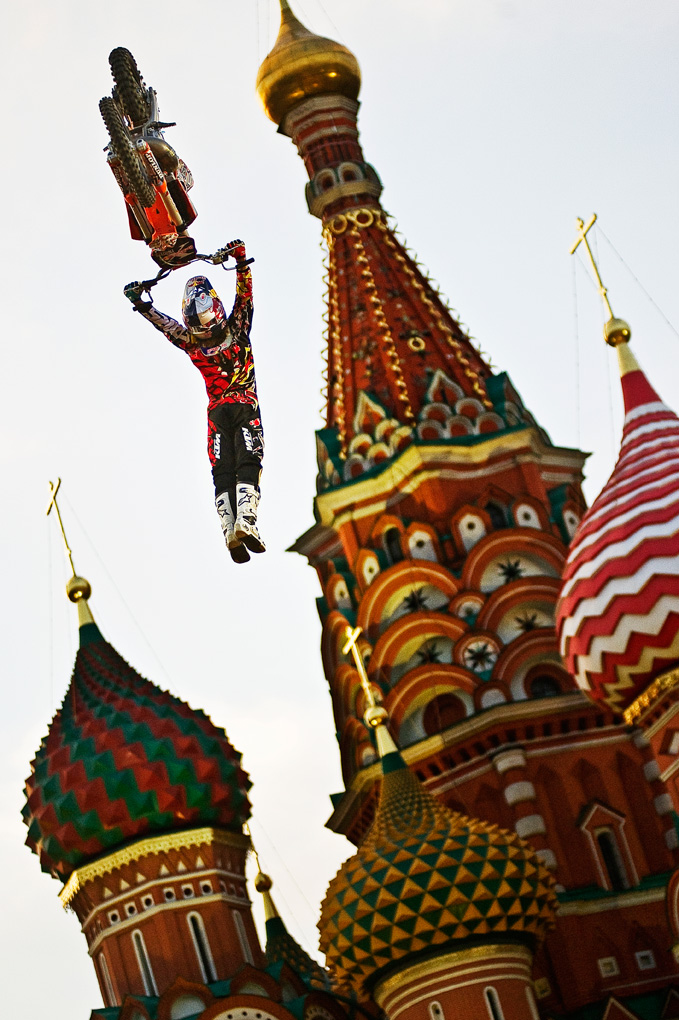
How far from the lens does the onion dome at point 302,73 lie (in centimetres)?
2884

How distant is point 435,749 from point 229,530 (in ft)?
26.2

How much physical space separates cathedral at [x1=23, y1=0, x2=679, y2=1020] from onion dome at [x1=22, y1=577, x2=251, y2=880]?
3 cm

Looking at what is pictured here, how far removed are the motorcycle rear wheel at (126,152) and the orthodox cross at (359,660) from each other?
863cm

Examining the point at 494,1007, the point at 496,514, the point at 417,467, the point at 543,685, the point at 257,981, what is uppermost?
the point at 417,467

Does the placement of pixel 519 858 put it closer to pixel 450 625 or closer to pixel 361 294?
pixel 450 625

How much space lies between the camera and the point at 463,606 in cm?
2450

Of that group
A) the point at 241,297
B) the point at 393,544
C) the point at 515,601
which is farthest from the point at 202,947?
the point at 241,297

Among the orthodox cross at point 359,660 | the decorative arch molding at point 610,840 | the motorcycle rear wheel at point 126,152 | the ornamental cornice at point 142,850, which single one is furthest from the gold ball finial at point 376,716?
the motorcycle rear wheel at point 126,152

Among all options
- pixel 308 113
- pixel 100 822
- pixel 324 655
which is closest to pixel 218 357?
pixel 100 822

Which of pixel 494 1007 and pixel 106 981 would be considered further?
pixel 106 981

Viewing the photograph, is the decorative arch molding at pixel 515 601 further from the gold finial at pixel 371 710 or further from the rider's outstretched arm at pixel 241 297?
the rider's outstretched arm at pixel 241 297

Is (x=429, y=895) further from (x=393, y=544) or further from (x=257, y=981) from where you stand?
(x=393, y=544)

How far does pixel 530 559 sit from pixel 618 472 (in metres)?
3.71

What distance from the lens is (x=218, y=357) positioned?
1673 centimetres
